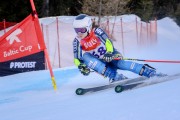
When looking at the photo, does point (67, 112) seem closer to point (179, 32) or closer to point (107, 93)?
point (107, 93)

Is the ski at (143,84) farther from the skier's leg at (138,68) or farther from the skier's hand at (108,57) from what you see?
the skier's hand at (108,57)

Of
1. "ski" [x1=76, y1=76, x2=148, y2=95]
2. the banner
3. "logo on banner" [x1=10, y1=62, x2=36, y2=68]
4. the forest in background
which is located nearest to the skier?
"ski" [x1=76, y1=76, x2=148, y2=95]

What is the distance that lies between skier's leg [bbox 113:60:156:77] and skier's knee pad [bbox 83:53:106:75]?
0.36 meters

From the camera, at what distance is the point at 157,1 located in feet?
128

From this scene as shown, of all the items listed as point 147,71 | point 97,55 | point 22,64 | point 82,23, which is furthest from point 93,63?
point 22,64

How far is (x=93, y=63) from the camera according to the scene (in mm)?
7039

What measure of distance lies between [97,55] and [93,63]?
335 mm

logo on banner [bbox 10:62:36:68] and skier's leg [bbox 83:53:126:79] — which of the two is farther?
logo on banner [bbox 10:62:36:68]

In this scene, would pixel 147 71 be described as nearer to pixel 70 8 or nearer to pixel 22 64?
pixel 22 64

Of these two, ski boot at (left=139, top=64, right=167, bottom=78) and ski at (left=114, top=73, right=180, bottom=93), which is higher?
ski boot at (left=139, top=64, right=167, bottom=78)

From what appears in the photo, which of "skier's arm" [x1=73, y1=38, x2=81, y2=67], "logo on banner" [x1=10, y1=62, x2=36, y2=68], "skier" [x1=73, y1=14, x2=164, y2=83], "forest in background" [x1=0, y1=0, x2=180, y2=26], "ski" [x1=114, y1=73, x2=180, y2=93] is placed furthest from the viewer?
"forest in background" [x1=0, y1=0, x2=180, y2=26]

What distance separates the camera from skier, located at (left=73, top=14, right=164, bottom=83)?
696 centimetres

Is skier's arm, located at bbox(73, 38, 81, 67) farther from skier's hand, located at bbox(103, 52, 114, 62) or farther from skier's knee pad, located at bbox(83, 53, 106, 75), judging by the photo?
skier's hand, located at bbox(103, 52, 114, 62)

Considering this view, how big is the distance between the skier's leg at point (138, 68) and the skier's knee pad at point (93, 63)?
0.36 meters
